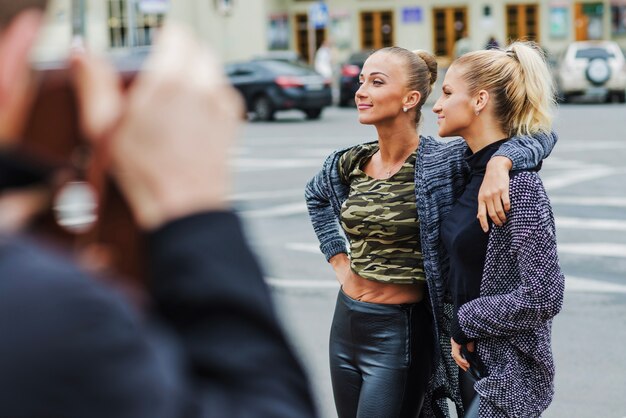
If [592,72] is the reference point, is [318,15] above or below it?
above

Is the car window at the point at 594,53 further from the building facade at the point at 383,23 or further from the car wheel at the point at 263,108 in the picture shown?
the building facade at the point at 383,23

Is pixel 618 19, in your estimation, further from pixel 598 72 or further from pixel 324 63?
pixel 598 72

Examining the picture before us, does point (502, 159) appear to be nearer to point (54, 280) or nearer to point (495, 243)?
point (495, 243)

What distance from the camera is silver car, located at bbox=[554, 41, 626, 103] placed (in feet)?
96.7

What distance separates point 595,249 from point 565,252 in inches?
12.1

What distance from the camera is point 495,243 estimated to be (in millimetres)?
3617

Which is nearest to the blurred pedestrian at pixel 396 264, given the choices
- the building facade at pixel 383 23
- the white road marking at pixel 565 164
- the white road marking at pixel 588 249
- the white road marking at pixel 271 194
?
the white road marking at pixel 588 249

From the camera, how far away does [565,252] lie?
392 inches

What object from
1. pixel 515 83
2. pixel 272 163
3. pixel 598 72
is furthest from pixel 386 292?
pixel 598 72

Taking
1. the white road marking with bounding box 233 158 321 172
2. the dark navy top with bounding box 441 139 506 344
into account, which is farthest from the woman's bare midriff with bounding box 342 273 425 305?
the white road marking with bounding box 233 158 321 172

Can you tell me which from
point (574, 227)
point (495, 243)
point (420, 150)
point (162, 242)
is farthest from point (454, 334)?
point (574, 227)

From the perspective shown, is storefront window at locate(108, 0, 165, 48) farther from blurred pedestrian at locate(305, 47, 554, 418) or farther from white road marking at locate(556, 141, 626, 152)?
blurred pedestrian at locate(305, 47, 554, 418)

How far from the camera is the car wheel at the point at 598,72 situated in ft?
96.7

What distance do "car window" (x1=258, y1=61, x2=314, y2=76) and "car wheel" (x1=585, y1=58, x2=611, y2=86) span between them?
7.57 meters
